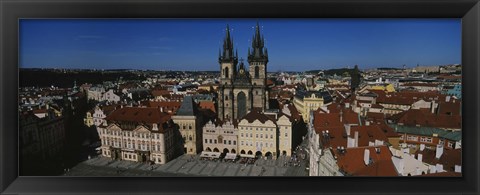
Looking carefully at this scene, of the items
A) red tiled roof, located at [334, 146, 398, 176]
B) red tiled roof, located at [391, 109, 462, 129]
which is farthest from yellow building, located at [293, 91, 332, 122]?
red tiled roof, located at [391, 109, 462, 129]

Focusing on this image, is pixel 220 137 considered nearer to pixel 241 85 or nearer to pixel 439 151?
pixel 241 85

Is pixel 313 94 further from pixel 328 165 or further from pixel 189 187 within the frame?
pixel 189 187

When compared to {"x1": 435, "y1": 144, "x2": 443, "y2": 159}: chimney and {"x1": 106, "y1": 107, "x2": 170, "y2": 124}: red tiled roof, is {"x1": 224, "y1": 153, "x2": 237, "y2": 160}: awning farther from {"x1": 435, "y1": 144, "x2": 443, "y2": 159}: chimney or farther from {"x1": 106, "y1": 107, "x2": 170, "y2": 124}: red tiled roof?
{"x1": 435, "y1": 144, "x2": 443, "y2": 159}: chimney

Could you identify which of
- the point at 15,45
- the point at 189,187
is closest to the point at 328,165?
the point at 189,187

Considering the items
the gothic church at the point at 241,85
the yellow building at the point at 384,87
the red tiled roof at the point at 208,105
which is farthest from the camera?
the red tiled roof at the point at 208,105

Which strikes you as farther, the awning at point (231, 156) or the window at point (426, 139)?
the awning at point (231, 156)

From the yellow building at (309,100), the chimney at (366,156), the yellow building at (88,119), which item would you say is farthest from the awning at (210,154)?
the chimney at (366,156)

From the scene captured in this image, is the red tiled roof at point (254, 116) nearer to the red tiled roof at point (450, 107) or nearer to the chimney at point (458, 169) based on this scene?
the red tiled roof at point (450, 107)
